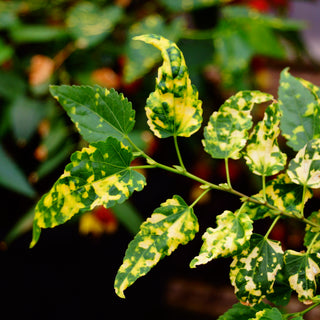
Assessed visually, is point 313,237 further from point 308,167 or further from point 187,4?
point 187,4

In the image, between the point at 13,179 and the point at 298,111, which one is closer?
the point at 298,111

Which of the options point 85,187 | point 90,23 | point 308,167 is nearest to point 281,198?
point 308,167

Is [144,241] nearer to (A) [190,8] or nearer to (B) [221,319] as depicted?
(B) [221,319]

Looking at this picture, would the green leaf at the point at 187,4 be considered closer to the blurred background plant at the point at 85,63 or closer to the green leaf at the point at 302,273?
the blurred background plant at the point at 85,63

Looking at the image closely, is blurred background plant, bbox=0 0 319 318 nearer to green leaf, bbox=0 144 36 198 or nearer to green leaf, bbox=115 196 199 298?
green leaf, bbox=0 144 36 198

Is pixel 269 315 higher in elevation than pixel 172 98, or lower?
lower

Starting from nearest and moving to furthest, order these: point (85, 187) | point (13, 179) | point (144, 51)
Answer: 1. point (85, 187)
2. point (13, 179)
3. point (144, 51)

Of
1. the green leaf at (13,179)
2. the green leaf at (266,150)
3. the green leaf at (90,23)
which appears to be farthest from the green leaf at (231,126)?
the green leaf at (90,23)
